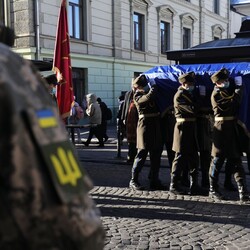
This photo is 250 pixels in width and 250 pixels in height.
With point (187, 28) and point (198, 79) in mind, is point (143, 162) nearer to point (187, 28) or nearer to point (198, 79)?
point (198, 79)

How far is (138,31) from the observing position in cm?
2473

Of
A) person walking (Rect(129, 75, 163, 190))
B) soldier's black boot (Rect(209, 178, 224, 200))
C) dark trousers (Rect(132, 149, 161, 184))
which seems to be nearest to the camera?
soldier's black boot (Rect(209, 178, 224, 200))

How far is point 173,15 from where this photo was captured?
2733 cm

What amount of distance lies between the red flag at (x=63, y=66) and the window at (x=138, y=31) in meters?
16.7

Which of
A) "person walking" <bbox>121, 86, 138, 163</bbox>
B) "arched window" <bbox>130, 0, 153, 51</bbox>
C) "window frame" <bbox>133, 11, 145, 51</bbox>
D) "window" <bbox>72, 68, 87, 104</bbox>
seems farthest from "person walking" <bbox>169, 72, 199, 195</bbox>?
"window frame" <bbox>133, 11, 145, 51</bbox>

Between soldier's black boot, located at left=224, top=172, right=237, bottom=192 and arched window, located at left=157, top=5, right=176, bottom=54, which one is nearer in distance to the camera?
soldier's black boot, located at left=224, top=172, right=237, bottom=192

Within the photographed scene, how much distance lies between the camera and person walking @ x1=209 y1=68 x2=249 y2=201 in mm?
6070

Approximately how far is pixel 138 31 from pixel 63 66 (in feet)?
57.4

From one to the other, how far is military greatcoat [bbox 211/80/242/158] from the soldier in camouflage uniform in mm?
4948

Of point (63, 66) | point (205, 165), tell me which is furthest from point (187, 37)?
point (205, 165)

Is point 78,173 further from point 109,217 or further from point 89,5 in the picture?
point 89,5

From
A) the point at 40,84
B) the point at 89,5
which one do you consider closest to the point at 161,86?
the point at 40,84

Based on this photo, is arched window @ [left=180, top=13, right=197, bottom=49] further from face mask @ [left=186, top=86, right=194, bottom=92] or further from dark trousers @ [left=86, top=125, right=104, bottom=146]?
face mask @ [left=186, top=86, right=194, bottom=92]

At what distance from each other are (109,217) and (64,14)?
13.3ft
